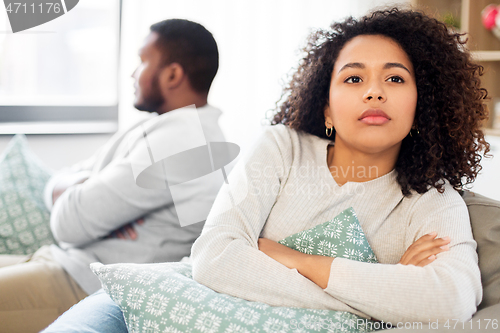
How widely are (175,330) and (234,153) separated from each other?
0.79 m

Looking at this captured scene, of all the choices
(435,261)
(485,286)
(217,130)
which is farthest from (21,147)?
(485,286)

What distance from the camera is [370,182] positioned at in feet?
3.61

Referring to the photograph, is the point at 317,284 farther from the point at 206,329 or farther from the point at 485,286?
the point at 485,286

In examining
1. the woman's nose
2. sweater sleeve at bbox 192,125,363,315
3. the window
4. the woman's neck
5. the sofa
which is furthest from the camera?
the window

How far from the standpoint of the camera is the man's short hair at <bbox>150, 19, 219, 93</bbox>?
138 centimetres

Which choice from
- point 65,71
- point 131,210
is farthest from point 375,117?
point 65,71

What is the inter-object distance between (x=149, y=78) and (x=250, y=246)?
0.74 metres

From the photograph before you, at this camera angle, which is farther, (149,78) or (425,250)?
(149,78)

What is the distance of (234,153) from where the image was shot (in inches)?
58.6

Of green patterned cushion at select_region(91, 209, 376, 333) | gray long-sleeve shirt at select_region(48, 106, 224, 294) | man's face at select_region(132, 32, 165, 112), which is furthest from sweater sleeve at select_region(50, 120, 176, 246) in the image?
green patterned cushion at select_region(91, 209, 376, 333)

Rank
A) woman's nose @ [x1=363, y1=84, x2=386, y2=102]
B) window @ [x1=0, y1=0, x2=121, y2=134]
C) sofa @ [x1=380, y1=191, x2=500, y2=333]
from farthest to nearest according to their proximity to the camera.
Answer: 1. window @ [x1=0, y1=0, x2=121, y2=134]
2. woman's nose @ [x1=363, y1=84, x2=386, y2=102]
3. sofa @ [x1=380, y1=191, x2=500, y2=333]

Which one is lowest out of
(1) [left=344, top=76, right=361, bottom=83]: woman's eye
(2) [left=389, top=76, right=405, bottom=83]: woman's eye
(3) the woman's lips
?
(3) the woman's lips

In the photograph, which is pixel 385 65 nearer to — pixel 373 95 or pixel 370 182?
pixel 373 95

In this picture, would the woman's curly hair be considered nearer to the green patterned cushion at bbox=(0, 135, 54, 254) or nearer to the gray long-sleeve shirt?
the gray long-sleeve shirt
